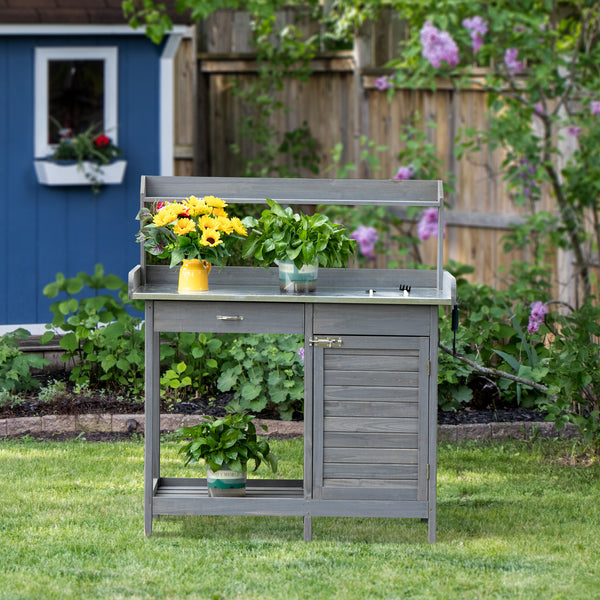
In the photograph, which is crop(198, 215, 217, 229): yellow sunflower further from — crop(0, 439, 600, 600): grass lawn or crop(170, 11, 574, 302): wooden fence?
crop(170, 11, 574, 302): wooden fence

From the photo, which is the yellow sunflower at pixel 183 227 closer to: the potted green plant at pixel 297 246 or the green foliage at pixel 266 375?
the potted green plant at pixel 297 246

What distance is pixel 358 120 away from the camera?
10.2 m

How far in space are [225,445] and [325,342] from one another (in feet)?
2.11

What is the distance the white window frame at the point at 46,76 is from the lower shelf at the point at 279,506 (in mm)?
4253

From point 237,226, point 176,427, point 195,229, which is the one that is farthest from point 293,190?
point 176,427

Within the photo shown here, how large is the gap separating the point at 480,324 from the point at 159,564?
3195 millimetres

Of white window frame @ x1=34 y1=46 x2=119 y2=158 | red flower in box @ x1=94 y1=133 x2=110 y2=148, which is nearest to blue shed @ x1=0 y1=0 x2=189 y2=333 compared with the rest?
white window frame @ x1=34 y1=46 x2=119 y2=158

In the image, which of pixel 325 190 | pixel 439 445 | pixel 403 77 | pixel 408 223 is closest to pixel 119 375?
pixel 439 445

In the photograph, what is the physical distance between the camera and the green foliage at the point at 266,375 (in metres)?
6.28

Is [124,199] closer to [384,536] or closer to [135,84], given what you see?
[135,84]

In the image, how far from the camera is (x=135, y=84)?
27.4ft

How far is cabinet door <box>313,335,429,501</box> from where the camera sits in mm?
4551

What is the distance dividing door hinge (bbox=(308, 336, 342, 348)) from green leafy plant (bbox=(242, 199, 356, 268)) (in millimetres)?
309

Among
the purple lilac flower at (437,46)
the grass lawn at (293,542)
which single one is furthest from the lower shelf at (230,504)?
the purple lilac flower at (437,46)
